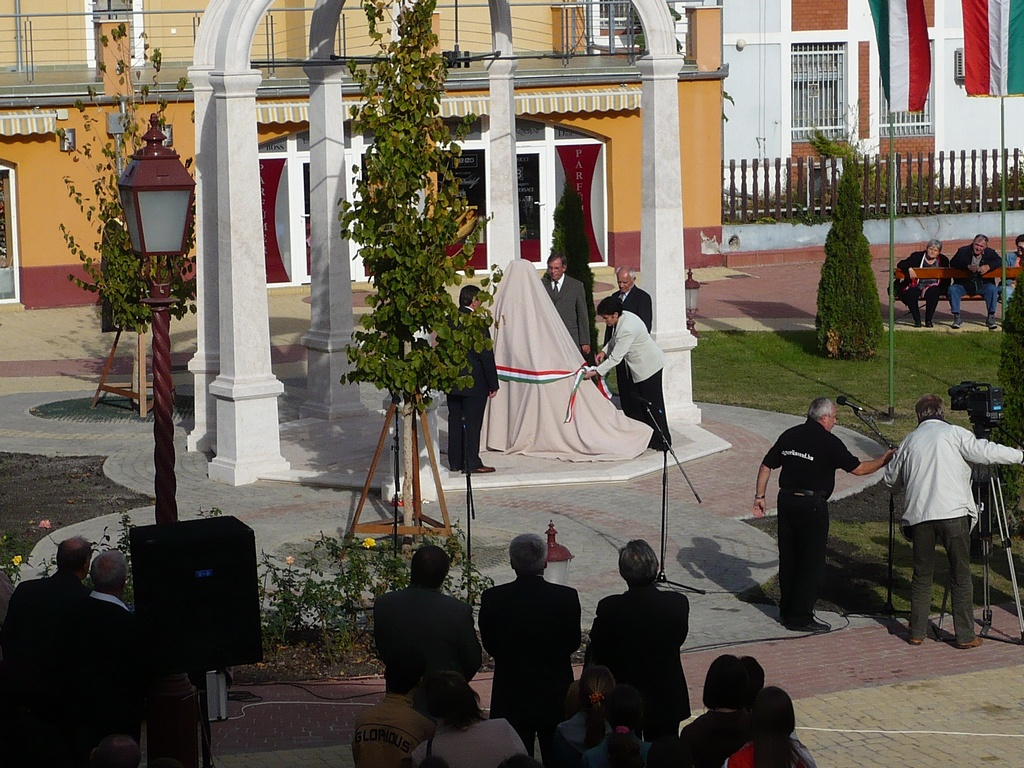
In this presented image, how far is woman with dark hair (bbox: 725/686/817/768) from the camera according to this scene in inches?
224

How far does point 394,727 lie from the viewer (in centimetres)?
598

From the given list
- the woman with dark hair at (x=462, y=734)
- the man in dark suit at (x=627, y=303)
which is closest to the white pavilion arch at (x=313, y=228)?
the man in dark suit at (x=627, y=303)

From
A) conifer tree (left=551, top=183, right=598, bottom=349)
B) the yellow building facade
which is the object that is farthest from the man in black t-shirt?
the yellow building facade

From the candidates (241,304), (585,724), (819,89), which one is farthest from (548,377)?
(819,89)

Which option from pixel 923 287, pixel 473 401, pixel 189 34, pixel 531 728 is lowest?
pixel 531 728

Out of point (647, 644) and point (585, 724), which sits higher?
point (647, 644)

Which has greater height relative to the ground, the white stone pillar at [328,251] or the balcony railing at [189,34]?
the balcony railing at [189,34]

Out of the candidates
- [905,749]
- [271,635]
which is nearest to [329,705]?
[271,635]

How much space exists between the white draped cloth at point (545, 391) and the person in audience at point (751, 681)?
877 centimetres

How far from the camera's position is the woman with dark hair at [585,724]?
6074 millimetres

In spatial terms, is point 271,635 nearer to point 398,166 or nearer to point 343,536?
point 343,536

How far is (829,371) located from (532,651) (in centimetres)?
1373

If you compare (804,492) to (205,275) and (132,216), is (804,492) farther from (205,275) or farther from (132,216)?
(205,275)

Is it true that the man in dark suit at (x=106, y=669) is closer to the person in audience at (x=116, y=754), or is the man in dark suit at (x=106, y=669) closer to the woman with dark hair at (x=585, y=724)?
the person in audience at (x=116, y=754)
